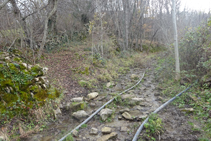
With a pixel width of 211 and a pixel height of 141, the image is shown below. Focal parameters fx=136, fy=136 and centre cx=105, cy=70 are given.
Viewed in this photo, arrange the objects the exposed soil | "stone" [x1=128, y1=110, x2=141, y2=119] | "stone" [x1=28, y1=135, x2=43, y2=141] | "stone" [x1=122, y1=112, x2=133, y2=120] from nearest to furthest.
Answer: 1. the exposed soil
2. "stone" [x1=28, y1=135, x2=43, y2=141]
3. "stone" [x1=122, y1=112, x2=133, y2=120]
4. "stone" [x1=128, y1=110, x2=141, y2=119]

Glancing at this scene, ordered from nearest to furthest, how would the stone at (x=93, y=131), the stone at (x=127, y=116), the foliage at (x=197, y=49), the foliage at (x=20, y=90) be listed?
the stone at (x=93, y=131)
the foliage at (x=20, y=90)
the stone at (x=127, y=116)
the foliage at (x=197, y=49)

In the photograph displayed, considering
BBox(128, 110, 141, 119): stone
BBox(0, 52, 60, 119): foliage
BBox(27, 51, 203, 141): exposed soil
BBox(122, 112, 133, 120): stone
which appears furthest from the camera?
BBox(128, 110, 141, 119): stone

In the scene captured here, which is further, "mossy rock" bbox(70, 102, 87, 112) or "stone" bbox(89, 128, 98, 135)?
"mossy rock" bbox(70, 102, 87, 112)

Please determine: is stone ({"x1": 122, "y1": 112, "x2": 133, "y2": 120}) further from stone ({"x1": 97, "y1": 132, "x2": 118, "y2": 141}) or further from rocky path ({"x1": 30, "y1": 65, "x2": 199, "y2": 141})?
stone ({"x1": 97, "y1": 132, "x2": 118, "y2": 141})

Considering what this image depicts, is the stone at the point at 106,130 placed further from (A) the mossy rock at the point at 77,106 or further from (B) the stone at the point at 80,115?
(A) the mossy rock at the point at 77,106

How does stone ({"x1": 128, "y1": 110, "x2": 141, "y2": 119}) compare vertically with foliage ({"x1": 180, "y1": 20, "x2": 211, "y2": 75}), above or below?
below

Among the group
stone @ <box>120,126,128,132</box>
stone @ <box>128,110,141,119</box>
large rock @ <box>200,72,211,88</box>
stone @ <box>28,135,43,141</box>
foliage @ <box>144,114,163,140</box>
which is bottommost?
stone @ <box>28,135,43,141</box>

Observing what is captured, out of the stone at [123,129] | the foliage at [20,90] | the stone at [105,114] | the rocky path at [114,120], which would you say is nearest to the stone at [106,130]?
the rocky path at [114,120]

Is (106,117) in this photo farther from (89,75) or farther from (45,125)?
(89,75)

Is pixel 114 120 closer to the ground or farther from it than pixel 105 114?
closer to the ground

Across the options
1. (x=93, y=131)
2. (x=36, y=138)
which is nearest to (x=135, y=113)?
(x=93, y=131)

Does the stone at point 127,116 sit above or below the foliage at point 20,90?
below

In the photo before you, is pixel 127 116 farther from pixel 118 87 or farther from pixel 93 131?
pixel 118 87

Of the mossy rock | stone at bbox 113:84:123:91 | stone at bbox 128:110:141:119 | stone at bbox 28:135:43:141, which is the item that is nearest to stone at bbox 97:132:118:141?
stone at bbox 128:110:141:119
